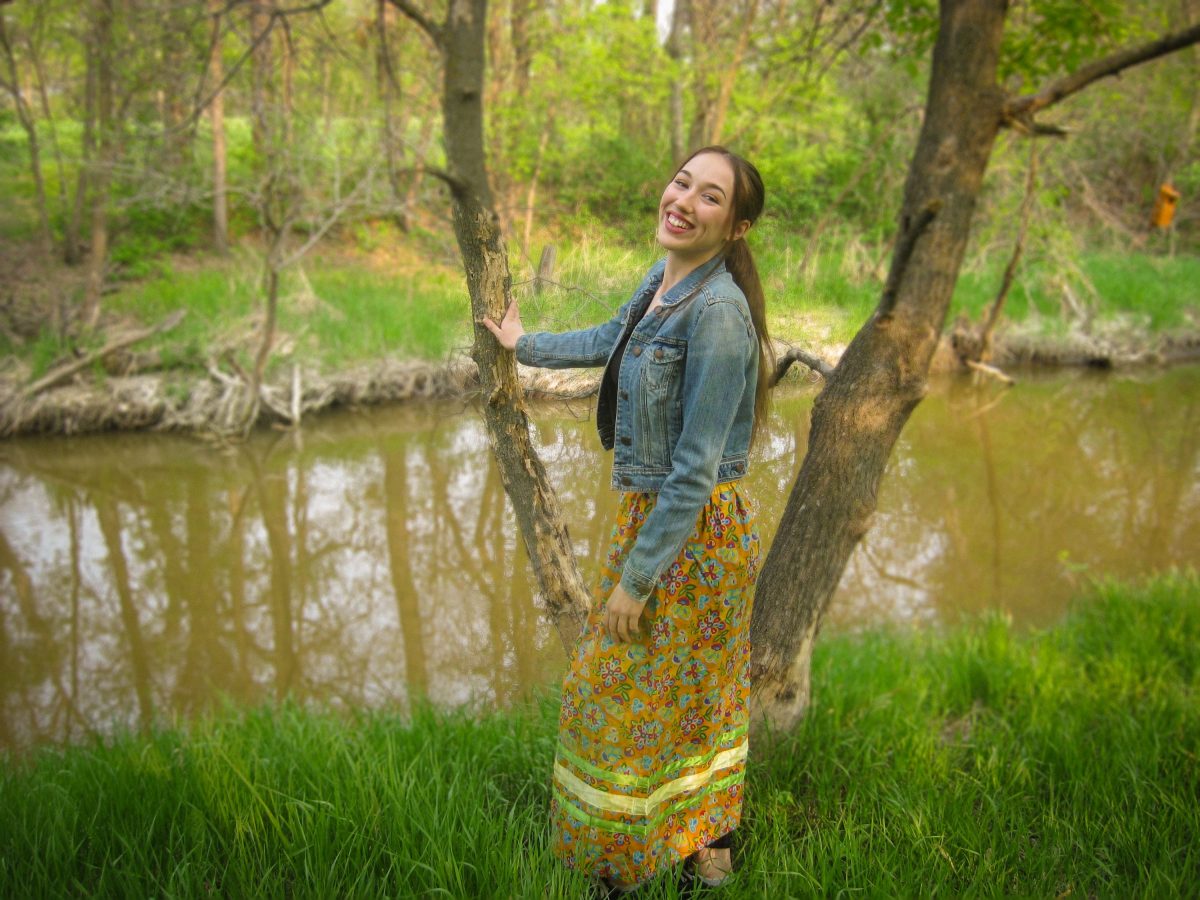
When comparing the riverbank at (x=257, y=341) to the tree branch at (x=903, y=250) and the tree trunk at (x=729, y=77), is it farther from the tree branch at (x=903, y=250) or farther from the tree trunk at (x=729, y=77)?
the tree branch at (x=903, y=250)

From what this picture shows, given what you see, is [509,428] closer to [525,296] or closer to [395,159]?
[525,296]

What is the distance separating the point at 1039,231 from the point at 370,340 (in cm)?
647

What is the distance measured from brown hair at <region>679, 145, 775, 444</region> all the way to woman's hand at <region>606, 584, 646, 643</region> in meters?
0.42

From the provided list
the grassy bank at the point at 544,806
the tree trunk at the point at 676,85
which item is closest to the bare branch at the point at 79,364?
the tree trunk at the point at 676,85

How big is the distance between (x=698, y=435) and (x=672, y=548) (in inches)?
8.4

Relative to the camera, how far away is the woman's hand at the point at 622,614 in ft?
5.53

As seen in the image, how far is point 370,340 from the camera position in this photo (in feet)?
27.4

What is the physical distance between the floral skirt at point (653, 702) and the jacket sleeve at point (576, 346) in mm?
319

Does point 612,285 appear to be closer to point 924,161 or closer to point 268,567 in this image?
point 924,161

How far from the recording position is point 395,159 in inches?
329

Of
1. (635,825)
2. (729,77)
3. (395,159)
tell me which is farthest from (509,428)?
(395,159)

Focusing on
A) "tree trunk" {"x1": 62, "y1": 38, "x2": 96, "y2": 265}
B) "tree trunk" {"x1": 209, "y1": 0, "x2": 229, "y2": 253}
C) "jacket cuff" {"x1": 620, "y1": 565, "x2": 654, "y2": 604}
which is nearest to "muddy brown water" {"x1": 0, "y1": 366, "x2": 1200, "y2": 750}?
"jacket cuff" {"x1": 620, "y1": 565, "x2": 654, "y2": 604}

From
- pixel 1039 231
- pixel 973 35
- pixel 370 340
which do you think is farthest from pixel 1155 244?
pixel 973 35

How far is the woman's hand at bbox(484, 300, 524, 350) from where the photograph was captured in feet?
6.47
